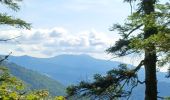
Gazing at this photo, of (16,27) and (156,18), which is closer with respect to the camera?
(156,18)

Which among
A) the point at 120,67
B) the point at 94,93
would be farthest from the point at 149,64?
the point at 94,93

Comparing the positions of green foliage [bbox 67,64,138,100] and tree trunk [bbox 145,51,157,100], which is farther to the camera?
green foliage [bbox 67,64,138,100]

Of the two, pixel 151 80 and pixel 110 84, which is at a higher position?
pixel 151 80

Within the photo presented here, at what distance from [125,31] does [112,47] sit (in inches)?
43.7

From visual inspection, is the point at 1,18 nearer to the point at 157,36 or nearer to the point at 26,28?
the point at 26,28

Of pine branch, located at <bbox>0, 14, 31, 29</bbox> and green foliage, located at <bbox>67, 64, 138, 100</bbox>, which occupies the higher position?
pine branch, located at <bbox>0, 14, 31, 29</bbox>

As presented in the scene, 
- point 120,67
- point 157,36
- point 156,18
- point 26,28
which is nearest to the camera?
point 157,36

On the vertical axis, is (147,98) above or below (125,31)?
below

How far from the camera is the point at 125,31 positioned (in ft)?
55.3

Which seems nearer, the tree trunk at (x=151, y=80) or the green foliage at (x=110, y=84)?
the tree trunk at (x=151, y=80)

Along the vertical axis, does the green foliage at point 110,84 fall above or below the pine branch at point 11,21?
below

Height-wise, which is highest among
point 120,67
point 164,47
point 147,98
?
point 164,47

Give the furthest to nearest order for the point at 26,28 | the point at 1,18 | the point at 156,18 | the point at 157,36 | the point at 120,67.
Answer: the point at 120,67, the point at 26,28, the point at 1,18, the point at 156,18, the point at 157,36

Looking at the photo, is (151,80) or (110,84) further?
(110,84)
